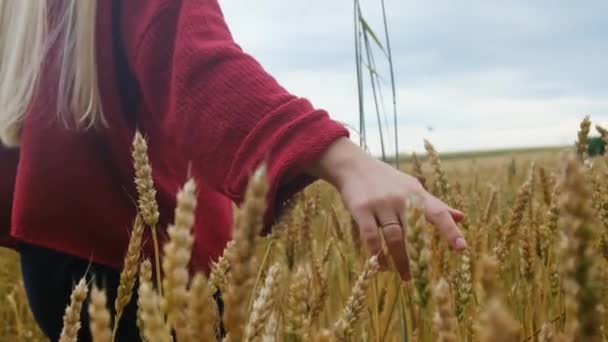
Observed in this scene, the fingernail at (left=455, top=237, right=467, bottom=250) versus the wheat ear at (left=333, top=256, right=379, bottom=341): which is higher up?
the wheat ear at (left=333, top=256, right=379, bottom=341)

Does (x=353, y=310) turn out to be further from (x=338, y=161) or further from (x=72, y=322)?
(x=338, y=161)

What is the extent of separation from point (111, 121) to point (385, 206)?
672 mm

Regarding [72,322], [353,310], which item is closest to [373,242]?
[353,310]

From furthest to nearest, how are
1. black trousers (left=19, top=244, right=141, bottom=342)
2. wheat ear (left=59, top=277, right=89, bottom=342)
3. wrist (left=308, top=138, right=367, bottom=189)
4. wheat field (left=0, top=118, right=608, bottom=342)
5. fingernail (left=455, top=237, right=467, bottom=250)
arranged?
black trousers (left=19, top=244, right=141, bottom=342)
wrist (left=308, top=138, right=367, bottom=189)
fingernail (left=455, top=237, right=467, bottom=250)
wheat ear (left=59, top=277, right=89, bottom=342)
wheat field (left=0, top=118, right=608, bottom=342)

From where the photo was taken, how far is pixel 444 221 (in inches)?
33.2

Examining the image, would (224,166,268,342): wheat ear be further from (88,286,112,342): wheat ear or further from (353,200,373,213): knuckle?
(353,200,373,213): knuckle

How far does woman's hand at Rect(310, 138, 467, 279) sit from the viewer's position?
2.74 feet

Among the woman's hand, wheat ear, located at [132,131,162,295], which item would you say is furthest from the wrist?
wheat ear, located at [132,131,162,295]

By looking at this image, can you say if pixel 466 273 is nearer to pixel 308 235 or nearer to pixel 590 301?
pixel 590 301

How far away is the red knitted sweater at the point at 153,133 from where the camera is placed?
1.05 meters

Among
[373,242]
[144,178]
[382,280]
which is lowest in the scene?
[382,280]

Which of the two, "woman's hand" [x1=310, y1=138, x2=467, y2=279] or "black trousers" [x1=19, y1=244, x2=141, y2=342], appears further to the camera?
"black trousers" [x1=19, y1=244, x2=141, y2=342]

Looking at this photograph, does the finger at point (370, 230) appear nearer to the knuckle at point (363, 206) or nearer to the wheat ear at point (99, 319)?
the knuckle at point (363, 206)

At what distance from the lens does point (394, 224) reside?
2.71 feet
